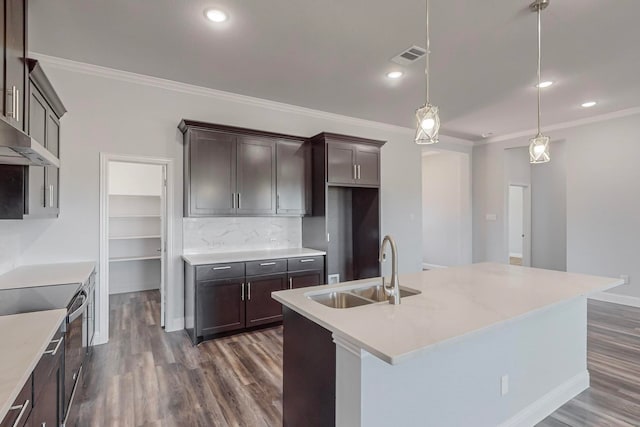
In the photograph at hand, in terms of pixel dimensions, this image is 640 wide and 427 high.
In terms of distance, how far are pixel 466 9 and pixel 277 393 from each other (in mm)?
3296

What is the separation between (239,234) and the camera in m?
4.21

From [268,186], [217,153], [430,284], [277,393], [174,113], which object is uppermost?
[174,113]

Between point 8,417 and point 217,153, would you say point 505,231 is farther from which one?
point 8,417

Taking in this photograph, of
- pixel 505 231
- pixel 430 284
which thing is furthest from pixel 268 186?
pixel 505 231

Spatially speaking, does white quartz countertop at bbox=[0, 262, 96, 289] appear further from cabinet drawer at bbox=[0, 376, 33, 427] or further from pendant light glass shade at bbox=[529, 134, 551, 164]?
pendant light glass shade at bbox=[529, 134, 551, 164]

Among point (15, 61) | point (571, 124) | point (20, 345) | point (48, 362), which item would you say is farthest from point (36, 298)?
point (571, 124)

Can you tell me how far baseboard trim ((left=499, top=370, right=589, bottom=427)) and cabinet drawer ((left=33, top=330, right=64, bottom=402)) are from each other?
2.40 meters

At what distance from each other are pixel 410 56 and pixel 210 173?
8.12 feet

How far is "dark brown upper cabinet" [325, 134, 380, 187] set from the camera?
4.27m

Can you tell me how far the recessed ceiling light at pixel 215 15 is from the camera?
2.43m

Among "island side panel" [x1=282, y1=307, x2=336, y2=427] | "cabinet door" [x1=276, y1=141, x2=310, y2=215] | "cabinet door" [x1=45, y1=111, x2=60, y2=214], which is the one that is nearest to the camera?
"island side panel" [x1=282, y1=307, x2=336, y2=427]

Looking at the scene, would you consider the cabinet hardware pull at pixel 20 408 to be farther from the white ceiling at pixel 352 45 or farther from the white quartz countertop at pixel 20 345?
the white ceiling at pixel 352 45

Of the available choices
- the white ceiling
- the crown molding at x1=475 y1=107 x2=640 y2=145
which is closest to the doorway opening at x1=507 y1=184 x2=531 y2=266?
the crown molding at x1=475 y1=107 x2=640 y2=145

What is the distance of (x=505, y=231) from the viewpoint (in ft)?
21.1
